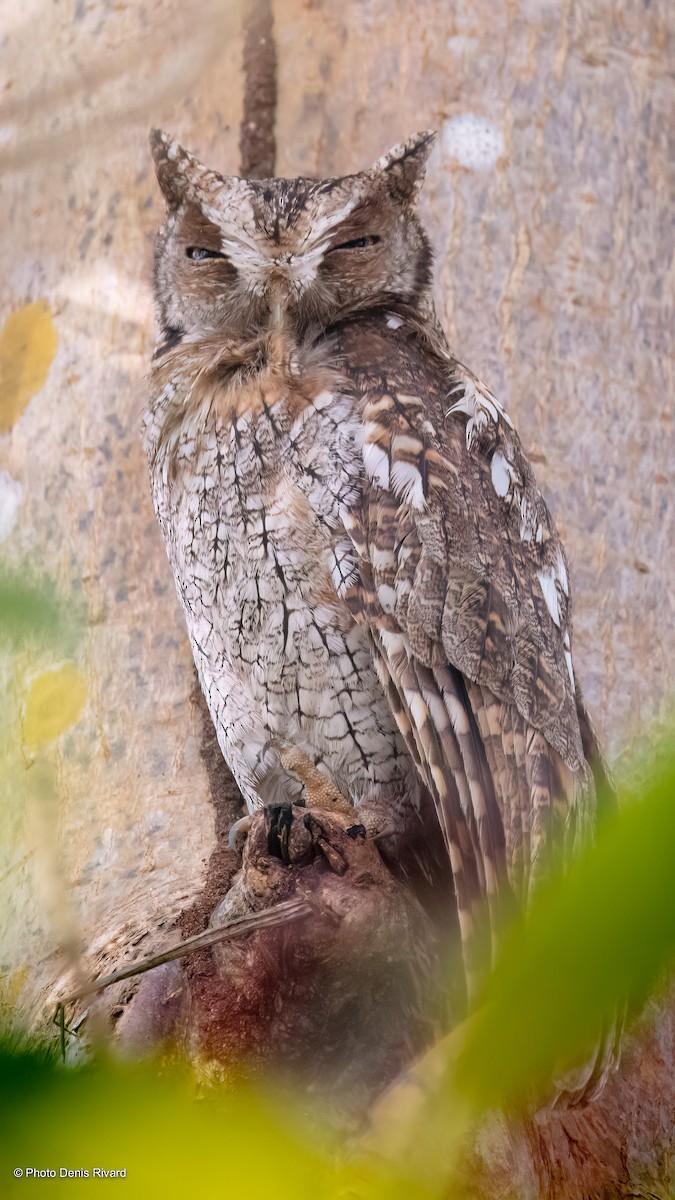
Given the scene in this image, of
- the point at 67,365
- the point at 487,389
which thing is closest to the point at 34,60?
the point at 67,365

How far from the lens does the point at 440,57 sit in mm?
2242

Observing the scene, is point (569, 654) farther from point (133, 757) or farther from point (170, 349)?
point (170, 349)

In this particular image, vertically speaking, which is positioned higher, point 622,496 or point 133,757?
point 622,496

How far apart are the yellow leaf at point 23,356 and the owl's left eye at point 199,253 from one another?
15.2 inches

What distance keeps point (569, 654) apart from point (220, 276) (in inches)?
33.9

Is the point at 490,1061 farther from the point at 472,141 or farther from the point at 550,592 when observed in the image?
the point at 472,141

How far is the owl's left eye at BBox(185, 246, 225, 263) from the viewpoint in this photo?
6.36 feet

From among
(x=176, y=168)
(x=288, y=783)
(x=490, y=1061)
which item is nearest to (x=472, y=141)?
(x=176, y=168)

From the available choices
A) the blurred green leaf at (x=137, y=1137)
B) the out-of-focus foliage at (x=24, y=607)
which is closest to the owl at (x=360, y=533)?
the out-of-focus foliage at (x=24, y=607)

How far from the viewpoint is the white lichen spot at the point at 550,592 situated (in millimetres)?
1842

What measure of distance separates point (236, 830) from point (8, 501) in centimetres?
83

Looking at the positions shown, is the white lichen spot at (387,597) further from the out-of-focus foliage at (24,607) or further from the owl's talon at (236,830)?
the out-of-focus foliage at (24,607)

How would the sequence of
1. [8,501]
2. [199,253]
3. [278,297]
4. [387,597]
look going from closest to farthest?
[387,597] < [278,297] < [199,253] < [8,501]

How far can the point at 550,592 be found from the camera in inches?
73.3
